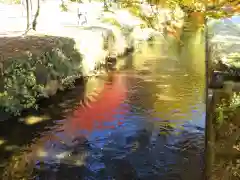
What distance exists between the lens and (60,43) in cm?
1641

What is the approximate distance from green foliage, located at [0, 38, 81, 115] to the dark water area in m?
0.54

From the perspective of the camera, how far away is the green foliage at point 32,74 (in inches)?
479

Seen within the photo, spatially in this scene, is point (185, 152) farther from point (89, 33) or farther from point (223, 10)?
point (89, 33)

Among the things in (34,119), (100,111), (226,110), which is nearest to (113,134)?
(100,111)

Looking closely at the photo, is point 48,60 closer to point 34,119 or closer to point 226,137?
Result: point 34,119

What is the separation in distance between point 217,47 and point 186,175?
20.1 feet

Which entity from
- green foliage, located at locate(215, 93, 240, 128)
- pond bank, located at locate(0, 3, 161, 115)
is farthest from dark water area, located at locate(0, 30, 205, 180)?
green foliage, located at locate(215, 93, 240, 128)

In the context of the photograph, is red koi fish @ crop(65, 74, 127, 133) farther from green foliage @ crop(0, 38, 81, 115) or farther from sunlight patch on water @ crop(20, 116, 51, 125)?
green foliage @ crop(0, 38, 81, 115)

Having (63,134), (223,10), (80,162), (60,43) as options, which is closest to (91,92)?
(60,43)

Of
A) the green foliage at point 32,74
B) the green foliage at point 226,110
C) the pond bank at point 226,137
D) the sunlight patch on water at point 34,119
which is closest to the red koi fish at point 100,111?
the sunlight patch on water at point 34,119

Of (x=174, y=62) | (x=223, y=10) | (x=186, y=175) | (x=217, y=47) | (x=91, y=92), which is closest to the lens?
(x=223, y=10)

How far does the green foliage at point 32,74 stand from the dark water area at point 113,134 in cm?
54

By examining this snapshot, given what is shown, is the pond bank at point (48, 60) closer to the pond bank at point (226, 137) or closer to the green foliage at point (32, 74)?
the green foliage at point (32, 74)

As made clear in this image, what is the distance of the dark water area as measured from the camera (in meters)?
9.09
